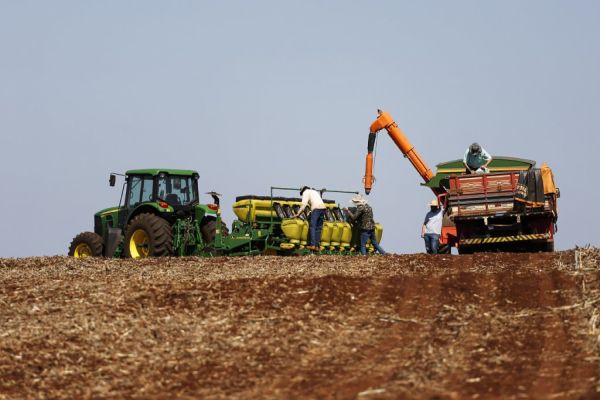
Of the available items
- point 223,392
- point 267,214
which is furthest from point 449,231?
point 223,392

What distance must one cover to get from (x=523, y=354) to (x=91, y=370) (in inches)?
194

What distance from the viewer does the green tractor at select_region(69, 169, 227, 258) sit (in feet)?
84.4

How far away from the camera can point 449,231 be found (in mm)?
25312

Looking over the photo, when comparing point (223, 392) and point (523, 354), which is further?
point (523, 354)

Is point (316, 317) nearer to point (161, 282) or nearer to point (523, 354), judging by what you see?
point (523, 354)

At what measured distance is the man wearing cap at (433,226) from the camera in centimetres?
2438

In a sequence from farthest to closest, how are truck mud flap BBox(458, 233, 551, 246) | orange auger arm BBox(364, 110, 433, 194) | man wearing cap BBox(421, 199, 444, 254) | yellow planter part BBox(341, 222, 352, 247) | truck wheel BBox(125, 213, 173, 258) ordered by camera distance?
orange auger arm BBox(364, 110, 433, 194) → yellow planter part BBox(341, 222, 352, 247) → truck wheel BBox(125, 213, 173, 258) → man wearing cap BBox(421, 199, 444, 254) → truck mud flap BBox(458, 233, 551, 246)

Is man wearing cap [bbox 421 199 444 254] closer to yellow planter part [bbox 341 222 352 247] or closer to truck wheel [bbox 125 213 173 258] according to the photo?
yellow planter part [bbox 341 222 352 247]

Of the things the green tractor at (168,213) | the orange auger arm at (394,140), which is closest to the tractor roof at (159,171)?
the green tractor at (168,213)

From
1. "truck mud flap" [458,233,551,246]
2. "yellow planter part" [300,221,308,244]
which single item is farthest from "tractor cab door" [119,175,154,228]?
"truck mud flap" [458,233,551,246]

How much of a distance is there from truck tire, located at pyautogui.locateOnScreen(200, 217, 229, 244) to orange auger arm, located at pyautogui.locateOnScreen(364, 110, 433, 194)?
507 cm

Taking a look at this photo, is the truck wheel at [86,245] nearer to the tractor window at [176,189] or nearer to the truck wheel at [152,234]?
the truck wheel at [152,234]

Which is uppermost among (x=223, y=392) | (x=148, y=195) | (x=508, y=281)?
(x=148, y=195)

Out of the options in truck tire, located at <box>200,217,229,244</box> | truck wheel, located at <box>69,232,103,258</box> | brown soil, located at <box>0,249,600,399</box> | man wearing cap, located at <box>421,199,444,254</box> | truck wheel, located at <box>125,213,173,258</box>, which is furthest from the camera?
truck wheel, located at <box>69,232,103,258</box>
